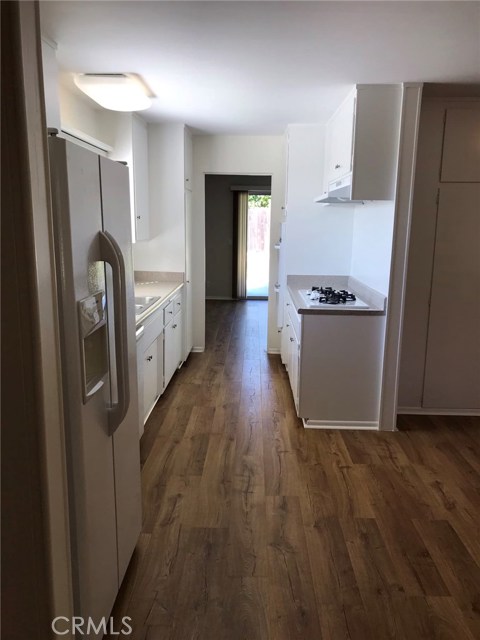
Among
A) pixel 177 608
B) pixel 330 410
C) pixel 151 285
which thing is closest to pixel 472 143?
pixel 330 410

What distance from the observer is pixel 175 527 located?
233cm

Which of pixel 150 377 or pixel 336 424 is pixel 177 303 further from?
pixel 336 424

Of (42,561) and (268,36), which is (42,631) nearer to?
(42,561)

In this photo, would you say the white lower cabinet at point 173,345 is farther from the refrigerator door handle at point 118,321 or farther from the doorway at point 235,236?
the doorway at point 235,236

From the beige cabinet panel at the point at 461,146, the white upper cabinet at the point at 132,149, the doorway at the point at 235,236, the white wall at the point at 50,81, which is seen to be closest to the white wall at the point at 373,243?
the beige cabinet panel at the point at 461,146

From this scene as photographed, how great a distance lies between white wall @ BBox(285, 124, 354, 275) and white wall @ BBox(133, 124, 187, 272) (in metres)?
1.10

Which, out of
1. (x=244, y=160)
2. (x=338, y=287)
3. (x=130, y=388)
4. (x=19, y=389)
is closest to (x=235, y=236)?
(x=244, y=160)

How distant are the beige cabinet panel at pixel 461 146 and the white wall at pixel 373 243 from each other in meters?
0.54

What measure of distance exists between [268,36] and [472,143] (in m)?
1.95

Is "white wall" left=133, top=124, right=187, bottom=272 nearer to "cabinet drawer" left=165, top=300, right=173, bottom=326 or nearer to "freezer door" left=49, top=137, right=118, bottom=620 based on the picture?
"cabinet drawer" left=165, top=300, right=173, bottom=326

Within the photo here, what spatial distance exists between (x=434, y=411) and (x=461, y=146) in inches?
81.7

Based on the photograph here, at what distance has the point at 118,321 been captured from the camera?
5.33ft

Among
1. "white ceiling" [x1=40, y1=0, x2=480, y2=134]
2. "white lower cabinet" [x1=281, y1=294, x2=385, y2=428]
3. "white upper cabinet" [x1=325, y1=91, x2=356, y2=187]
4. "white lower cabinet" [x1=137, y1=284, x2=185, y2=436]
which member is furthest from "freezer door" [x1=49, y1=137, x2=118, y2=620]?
"white upper cabinet" [x1=325, y1=91, x2=356, y2=187]

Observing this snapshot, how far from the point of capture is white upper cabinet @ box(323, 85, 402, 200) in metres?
3.09
